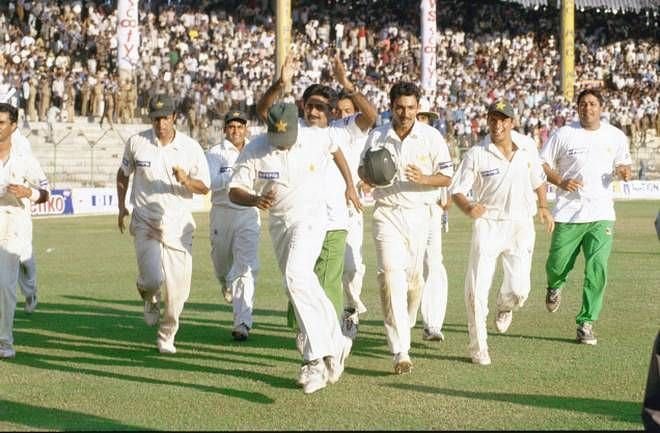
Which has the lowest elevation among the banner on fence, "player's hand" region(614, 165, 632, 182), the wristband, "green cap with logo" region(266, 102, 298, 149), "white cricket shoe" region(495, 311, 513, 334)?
the banner on fence

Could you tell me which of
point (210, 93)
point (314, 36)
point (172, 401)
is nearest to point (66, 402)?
point (172, 401)

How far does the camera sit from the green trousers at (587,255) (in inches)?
465

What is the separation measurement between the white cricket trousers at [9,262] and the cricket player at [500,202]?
380 centimetres

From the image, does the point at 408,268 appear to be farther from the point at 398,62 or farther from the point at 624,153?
the point at 398,62

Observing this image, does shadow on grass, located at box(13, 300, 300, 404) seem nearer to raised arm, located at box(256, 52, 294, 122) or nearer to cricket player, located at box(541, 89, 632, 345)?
raised arm, located at box(256, 52, 294, 122)

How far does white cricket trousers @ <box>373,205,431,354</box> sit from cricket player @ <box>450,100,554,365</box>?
44 centimetres

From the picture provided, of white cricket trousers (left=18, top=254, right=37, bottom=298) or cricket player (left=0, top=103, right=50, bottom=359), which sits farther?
white cricket trousers (left=18, top=254, right=37, bottom=298)

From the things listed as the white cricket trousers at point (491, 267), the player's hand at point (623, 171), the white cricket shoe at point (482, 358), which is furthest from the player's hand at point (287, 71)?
the player's hand at point (623, 171)

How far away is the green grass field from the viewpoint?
8312mm

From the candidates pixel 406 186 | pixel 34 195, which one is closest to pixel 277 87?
pixel 406 186

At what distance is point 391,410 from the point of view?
8.55 metres

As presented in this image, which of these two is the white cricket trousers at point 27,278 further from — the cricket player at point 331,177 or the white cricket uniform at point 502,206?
the white cricket uniform at point 502,206

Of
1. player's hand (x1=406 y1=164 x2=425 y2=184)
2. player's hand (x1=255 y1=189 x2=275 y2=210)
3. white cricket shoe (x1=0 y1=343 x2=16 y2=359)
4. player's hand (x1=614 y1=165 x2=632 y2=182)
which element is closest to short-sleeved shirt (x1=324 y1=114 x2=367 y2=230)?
player's hand (x1=406 y1=164 x2=425 y2=184)

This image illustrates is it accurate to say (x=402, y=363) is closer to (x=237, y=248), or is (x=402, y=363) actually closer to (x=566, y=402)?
(x=566, y=402)
